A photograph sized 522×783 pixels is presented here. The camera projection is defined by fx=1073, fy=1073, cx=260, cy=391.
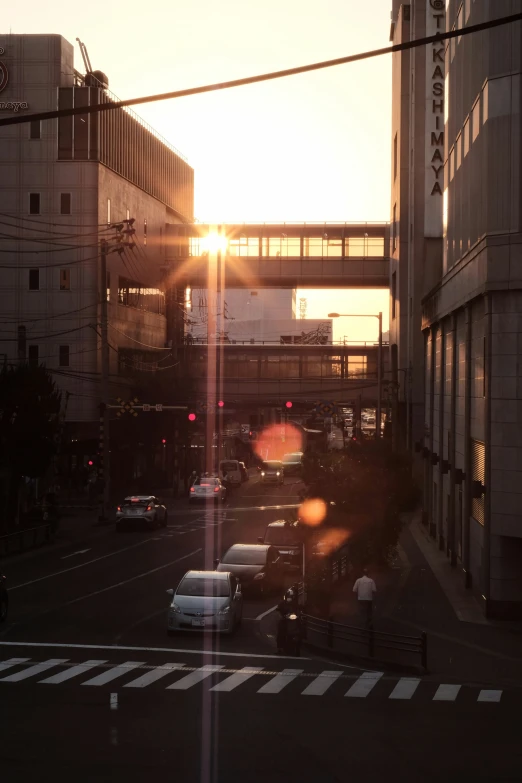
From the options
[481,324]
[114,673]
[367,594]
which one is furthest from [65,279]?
[114,673]

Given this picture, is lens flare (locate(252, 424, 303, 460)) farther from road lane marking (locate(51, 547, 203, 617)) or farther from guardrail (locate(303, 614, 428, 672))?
guardrail (locate(303, 614, 428, 672))

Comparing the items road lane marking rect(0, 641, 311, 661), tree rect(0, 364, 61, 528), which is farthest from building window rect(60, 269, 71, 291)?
road lane marking rect(0, 641, 311, 661)

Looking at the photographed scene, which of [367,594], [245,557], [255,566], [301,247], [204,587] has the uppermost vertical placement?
[301,247]

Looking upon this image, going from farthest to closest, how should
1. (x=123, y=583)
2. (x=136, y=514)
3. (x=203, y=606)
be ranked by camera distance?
1. (x=136, y=514)
2. (x=123, y=583)
3. (x=203, y=606)

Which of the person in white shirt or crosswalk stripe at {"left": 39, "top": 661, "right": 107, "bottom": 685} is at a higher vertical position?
the person in white shirt

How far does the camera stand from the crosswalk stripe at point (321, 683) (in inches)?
733

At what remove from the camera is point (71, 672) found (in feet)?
67.3

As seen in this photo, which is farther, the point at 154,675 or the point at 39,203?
the point at 39,203

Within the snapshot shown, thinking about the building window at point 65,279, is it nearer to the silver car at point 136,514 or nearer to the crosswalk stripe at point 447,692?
the silver car at point 136,514

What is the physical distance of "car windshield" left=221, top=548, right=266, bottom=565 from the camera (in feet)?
108

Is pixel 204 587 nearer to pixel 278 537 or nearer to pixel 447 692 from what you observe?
pixel 447 692

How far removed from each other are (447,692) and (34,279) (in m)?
59.5

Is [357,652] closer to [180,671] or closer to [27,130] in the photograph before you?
[180,671]

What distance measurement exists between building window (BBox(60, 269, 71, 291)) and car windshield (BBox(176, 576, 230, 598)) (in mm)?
49890
